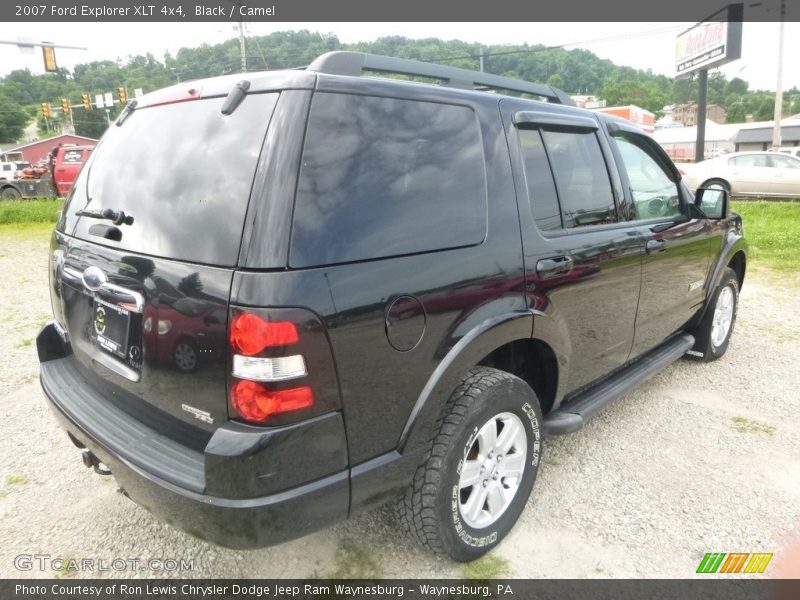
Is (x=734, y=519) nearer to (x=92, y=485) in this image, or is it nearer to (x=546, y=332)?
(x=546, y=332)

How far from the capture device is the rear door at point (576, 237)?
251 cm

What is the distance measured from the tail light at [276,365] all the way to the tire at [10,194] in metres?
21.4

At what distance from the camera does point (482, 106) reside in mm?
→ 2402

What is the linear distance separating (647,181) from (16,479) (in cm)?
406

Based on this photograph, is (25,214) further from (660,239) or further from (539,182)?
(660,239)

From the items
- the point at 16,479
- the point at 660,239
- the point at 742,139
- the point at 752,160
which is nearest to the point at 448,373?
the point at 660,239

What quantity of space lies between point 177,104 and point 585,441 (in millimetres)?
2855

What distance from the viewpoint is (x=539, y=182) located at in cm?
260

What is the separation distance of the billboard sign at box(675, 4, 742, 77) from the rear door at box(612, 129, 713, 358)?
917 inches

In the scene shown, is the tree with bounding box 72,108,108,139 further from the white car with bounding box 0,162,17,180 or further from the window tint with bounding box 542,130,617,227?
the window tint with bounding box 542,130,617,227

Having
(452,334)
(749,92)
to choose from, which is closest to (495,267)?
(452,334)

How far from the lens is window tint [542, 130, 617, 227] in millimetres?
2752

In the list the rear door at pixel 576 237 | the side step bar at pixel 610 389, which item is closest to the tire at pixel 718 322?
the side step bar at pixel 610 389

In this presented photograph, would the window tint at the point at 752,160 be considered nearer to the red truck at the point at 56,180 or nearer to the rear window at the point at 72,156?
the red truck at the point at 56,180
